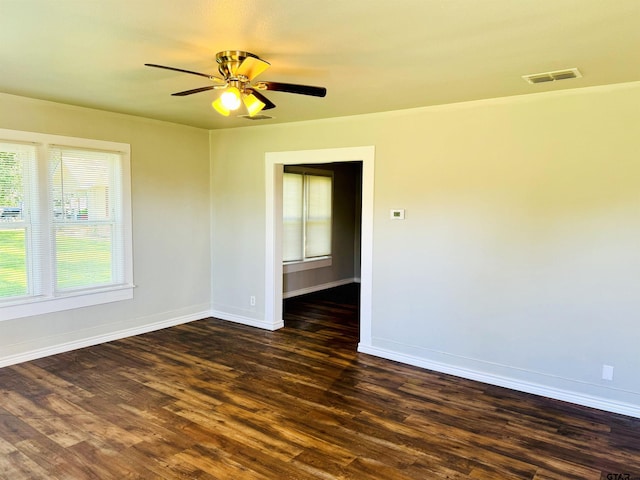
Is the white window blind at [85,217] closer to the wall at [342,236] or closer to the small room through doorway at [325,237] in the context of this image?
the small room through doorway at [325,237]

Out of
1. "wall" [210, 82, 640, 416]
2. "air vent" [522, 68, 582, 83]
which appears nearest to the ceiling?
"air vent" [522, 68, 582, 83]

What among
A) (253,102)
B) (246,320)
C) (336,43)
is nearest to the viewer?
(336,43)

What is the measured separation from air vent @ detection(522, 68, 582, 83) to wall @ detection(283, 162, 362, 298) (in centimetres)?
473

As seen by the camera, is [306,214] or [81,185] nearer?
[81,185]

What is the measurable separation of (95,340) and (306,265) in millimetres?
3628

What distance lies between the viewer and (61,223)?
14.6 feet

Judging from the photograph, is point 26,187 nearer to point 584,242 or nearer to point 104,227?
point 104,227

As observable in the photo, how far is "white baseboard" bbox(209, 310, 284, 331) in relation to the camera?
5480mm

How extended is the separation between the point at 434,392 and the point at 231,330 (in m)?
2.67

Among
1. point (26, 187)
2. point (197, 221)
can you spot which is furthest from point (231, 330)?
point (26, 187)

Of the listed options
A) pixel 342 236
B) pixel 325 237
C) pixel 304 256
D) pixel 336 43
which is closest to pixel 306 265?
pixel 304 256

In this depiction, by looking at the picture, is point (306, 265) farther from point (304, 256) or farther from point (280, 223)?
point (280, 223)

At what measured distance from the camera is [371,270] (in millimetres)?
4559

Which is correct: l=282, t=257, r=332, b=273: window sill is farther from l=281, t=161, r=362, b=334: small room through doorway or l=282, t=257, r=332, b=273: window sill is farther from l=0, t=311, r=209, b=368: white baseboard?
l=0, t=311, r=209, b=368: white baseboard
